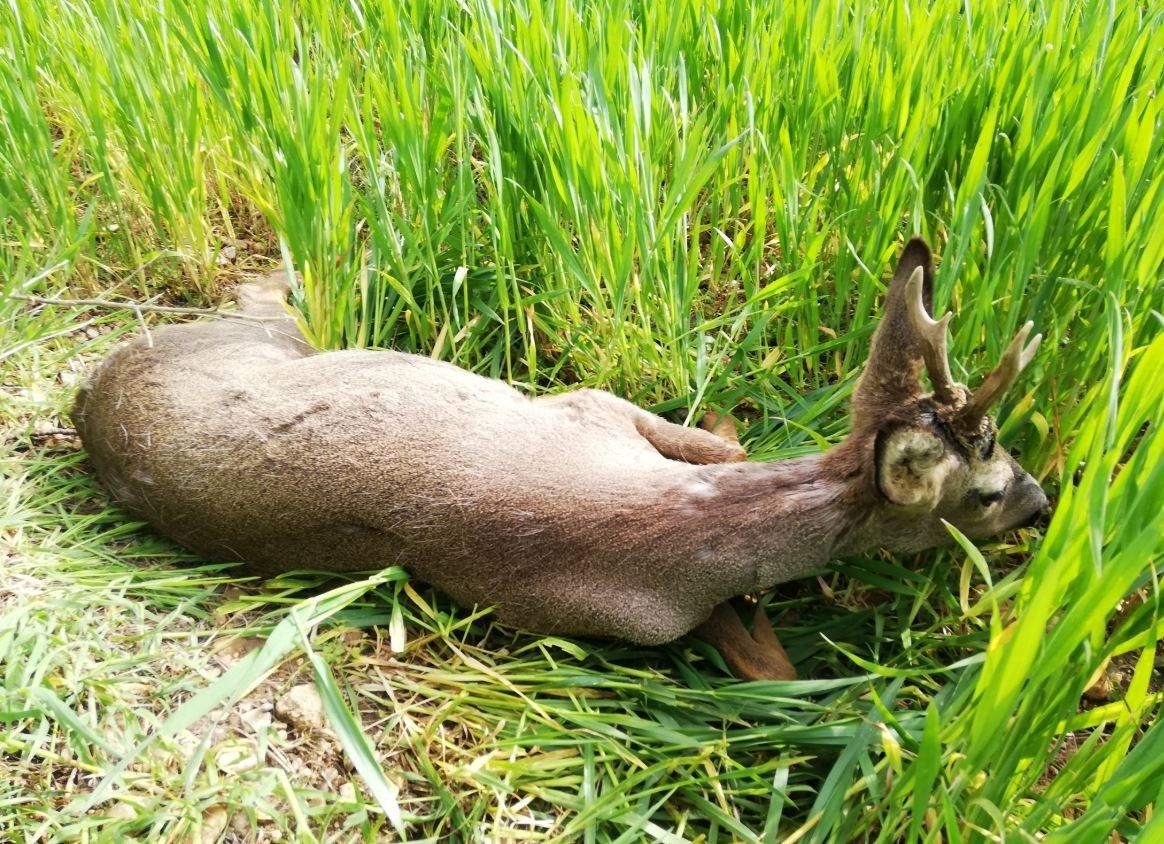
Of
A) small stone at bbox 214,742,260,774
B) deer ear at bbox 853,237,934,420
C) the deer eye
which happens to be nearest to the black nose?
the deer eye

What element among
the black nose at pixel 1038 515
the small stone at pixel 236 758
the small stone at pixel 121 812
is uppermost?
the black nose at pixel 1038 515

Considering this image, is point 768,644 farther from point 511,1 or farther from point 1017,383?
point 511,1

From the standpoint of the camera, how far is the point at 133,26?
3.15 meters

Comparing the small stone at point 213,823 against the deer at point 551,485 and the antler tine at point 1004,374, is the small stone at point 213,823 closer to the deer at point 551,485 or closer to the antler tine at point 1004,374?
the deer at point 551,485

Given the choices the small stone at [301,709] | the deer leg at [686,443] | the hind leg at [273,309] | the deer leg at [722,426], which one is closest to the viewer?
the small stone at [301,709]

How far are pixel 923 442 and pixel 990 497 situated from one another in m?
0.31

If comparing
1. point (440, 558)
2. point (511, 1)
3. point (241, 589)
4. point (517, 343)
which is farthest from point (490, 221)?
point (241, 589)

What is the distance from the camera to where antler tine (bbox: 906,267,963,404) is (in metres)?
1.86

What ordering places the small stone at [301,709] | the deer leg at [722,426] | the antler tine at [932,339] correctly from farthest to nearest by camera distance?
1. the deer leg at [722,426]
2. the small stone at [301,709]
3. the antler tine at [932,339]

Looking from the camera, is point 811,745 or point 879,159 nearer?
point 811,745

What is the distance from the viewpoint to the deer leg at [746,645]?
2156 millimetres

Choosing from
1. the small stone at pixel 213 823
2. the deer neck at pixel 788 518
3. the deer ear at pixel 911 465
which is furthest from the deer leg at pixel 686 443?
the small stone at pixel 213 823

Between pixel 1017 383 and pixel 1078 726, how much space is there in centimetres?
99

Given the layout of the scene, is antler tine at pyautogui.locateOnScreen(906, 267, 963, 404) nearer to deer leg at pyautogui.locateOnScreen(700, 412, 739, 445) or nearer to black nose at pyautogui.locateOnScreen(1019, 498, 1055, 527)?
black nose at pyautogui.locateOnScreen(1019, 498, 1055, 527)
